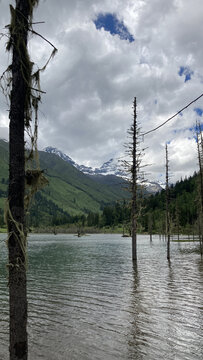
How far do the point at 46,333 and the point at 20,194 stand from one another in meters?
7.67

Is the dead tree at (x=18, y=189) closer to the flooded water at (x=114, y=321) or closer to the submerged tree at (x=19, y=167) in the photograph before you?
the submerged tree at (x=19, y=167)

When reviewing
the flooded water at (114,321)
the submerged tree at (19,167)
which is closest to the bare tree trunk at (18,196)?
the submerged tree at (19,167)

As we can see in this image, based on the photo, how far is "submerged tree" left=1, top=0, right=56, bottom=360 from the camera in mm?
5285

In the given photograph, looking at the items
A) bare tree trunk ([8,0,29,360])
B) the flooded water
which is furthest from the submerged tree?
the flooded water

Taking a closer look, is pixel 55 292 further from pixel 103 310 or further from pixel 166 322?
pixel 166 322

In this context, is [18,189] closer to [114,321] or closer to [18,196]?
[18,196]

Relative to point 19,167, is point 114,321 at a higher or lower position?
lower

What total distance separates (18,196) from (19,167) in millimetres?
609

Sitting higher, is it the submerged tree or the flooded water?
the submerged tree

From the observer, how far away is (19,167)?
219 inches

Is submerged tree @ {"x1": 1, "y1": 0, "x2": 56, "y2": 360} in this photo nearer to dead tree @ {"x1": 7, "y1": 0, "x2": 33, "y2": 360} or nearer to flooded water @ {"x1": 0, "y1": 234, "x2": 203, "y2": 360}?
dead tree @ {"x1": 7, "y1": 0, "x2": 33, "y2": 360}

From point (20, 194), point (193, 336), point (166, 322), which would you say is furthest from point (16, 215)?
point (166, 322)

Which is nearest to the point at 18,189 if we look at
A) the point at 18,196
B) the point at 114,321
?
the point at 18,196

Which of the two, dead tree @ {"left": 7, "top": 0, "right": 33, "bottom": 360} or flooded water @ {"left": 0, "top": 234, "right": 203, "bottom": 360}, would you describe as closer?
dead tree @ {"left": 7, "top": 0, "right": 33, "bottom": 360}
